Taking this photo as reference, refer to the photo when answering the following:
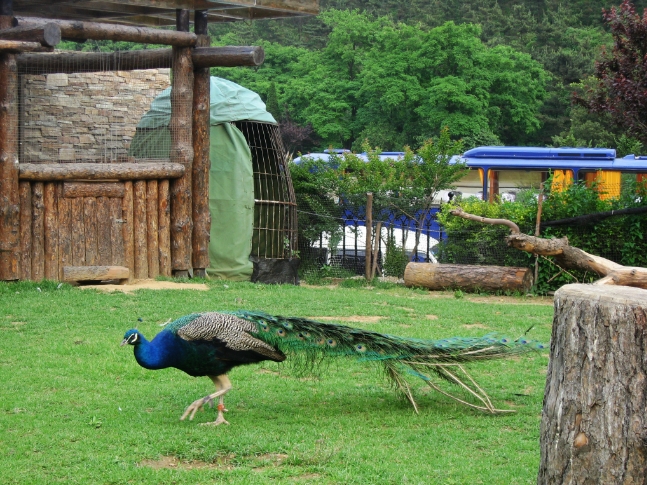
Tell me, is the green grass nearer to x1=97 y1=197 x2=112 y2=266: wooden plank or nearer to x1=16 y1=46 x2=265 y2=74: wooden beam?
x1=97 y1=197 x2=112 y2=266: wooden plank

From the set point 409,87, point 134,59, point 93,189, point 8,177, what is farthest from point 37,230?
point 409,87

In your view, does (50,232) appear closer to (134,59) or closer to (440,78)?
(134,59)

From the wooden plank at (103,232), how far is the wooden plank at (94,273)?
0.96 feet

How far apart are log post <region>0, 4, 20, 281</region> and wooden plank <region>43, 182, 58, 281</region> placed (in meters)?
0.45

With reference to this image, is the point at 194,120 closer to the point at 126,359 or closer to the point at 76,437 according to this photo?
the point at 126,359

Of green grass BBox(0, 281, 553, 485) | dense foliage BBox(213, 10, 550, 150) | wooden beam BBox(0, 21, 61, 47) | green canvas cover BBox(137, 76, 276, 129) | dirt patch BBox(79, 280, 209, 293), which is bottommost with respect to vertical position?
green grass BBox(0, 281, 553, 485)

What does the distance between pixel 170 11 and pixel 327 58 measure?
100 feet

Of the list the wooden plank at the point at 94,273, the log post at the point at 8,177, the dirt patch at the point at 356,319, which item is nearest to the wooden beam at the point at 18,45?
the log post at the point at 8,177

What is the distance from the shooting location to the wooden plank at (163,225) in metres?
15.2

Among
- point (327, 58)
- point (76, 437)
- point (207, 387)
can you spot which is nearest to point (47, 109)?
point (207, 387)

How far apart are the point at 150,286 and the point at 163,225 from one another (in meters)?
1.46

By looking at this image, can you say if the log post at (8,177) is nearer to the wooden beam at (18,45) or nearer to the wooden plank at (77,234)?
the wooden plank at (77,234)

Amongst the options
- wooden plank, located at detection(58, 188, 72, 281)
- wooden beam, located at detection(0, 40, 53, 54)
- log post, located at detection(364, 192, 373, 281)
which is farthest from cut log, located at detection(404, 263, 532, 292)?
wooden beam, located at detection(0, 40, 53, 54)

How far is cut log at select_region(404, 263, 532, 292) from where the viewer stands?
15.5 meters
